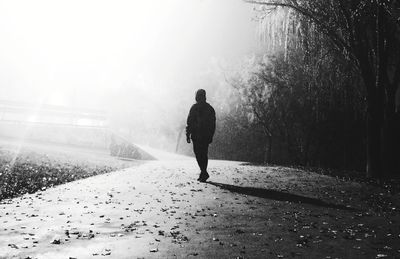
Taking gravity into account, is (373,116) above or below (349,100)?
below

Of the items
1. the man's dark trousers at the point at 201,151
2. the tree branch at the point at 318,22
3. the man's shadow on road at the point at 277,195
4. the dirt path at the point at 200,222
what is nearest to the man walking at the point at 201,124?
the man's dark trousers at the point at 201,151

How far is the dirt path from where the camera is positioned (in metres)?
5.00

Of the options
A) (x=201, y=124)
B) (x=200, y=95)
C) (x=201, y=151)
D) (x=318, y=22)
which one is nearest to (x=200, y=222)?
(x=201, y=151)

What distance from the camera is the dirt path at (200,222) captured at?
500cm

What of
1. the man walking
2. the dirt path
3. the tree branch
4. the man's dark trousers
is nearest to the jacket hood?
the man walking

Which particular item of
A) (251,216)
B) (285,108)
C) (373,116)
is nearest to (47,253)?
(251,216)

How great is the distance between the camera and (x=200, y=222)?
6.64m

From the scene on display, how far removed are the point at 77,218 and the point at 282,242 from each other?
139 inches

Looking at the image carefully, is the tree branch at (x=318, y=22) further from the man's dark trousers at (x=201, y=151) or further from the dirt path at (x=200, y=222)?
the man's dark trousers at (x=201, y=151)

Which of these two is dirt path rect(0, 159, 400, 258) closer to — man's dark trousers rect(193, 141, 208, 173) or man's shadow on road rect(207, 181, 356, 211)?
man's shadow on road rect(207, 181, 356, 211)

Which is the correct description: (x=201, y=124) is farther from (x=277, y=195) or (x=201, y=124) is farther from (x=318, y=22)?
(x=318, y=22)

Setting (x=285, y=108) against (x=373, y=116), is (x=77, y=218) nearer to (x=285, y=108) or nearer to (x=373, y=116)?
(x=373, y=116)

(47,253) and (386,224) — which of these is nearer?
(47,253)

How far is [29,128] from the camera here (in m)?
52.1
